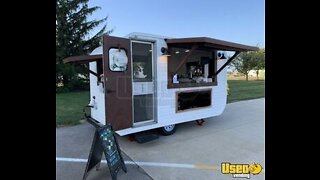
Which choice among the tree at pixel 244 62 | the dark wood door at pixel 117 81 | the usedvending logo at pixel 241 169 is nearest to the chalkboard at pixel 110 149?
the dark wood door at pixel 117 81

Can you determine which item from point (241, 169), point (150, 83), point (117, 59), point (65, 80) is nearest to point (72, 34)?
point (65, 80)

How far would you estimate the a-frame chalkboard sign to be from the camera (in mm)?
3049

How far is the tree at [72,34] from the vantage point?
1466 centimetres

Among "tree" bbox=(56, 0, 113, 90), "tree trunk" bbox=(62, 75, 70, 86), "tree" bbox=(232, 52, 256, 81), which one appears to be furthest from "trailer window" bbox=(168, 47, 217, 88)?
"tree" bbox=(232, 52, 256, 81)

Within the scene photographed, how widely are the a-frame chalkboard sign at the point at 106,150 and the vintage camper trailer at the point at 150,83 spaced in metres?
0.97

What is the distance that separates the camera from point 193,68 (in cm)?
724

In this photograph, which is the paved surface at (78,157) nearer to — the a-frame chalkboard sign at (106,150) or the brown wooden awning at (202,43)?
the a-frame chalkboard sign at (106,150)

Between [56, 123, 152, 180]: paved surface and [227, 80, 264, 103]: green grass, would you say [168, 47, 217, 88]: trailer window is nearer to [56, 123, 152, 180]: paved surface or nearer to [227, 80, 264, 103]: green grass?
[56, 123, 152, 180]: paved surface

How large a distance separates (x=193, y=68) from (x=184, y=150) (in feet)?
11.8

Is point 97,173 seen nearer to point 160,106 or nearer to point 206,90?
point 160,106

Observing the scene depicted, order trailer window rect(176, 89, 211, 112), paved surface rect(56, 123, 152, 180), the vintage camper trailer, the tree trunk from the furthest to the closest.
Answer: the tree trunk
trailer window rect(176, 89, 211, 112)
the vintage camper trailer
paved surface rect(56, 123, 152, 180)

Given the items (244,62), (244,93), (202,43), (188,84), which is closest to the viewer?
(202,43)

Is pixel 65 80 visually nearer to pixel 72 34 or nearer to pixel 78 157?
pixel 72 34

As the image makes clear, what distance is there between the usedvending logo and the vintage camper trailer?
1894 millimetres
